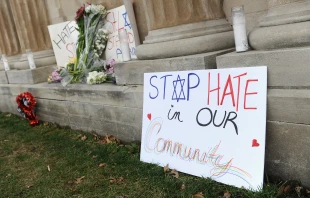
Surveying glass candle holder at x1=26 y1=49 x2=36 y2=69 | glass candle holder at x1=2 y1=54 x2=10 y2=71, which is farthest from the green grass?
glass candle holder at x1=2 y1=54 x2=10 y2=71

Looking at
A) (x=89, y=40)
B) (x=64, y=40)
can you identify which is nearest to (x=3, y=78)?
(x=64, y=40)

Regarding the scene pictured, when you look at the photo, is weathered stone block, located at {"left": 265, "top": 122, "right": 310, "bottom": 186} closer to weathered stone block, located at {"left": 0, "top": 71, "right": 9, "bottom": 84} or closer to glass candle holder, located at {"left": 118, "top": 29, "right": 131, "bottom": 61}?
glass candle holder, located at {"left": 118, "top": 29, "right": 131, "bottom": 61}

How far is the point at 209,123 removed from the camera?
112 inches

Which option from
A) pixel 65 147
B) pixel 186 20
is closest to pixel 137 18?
pixel 186 20

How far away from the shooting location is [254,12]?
128 inches

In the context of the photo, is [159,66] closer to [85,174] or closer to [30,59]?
[85,174]

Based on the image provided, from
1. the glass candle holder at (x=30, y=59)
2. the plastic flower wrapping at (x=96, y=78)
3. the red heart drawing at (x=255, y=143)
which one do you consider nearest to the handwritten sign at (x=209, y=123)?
the red heart drawing at (x=255, y=143)

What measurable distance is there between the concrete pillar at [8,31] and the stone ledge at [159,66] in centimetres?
449

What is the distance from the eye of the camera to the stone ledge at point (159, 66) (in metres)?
3.07

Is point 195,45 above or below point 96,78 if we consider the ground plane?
above

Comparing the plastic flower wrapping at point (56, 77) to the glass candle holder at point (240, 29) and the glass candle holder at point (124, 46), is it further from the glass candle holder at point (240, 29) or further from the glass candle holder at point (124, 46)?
the glass candle holder at point (240, 29)

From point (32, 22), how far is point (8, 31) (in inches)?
55.9

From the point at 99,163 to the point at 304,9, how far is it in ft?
8.65

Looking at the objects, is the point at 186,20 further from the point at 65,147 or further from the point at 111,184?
the point at 65,147
